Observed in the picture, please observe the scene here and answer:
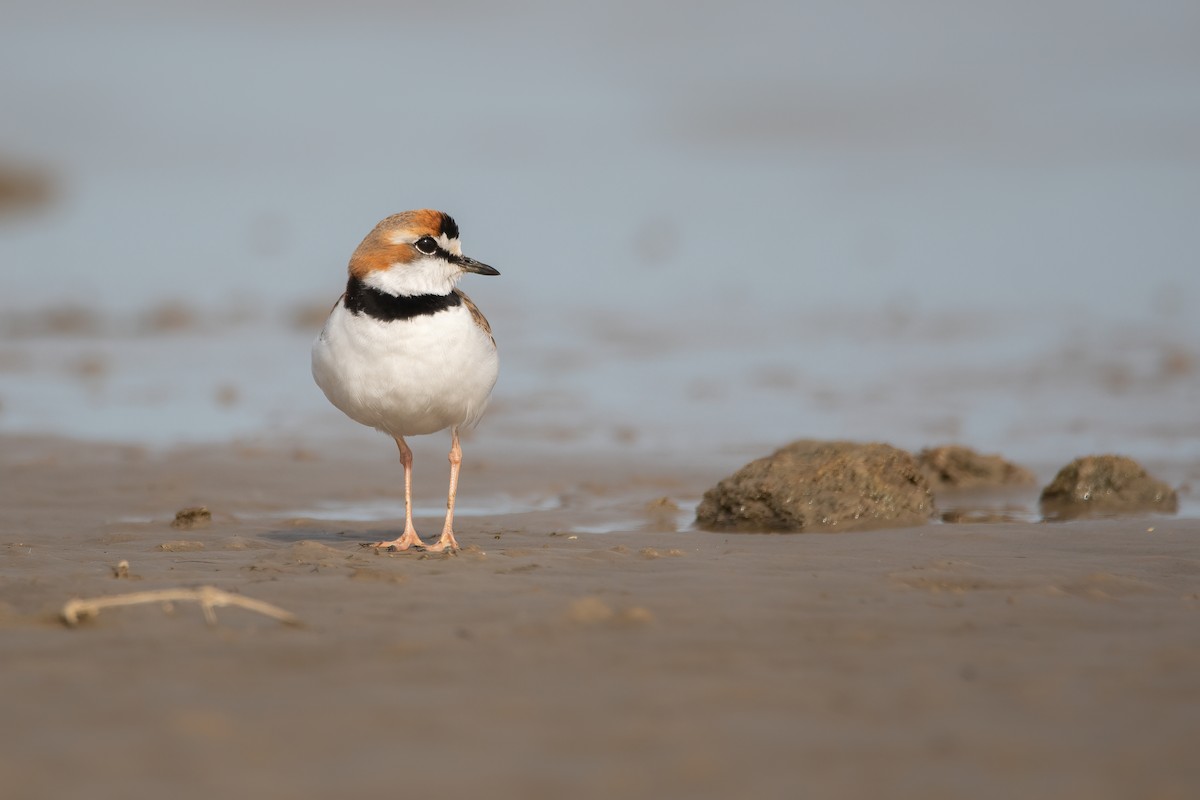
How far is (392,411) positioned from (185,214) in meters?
19.6

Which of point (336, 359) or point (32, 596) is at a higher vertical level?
point (336, 359)

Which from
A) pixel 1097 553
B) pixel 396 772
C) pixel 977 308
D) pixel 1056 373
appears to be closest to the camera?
pixel 396 772

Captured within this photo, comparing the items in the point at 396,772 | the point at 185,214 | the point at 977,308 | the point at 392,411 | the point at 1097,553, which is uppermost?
the point at 185,214

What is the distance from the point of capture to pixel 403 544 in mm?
7223

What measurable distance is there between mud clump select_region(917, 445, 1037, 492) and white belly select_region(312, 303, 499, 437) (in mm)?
3489

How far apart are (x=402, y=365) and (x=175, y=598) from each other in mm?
2109

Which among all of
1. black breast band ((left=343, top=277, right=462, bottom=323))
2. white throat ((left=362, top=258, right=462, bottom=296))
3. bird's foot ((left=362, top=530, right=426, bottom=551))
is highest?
white throat ((left=362, top=258, right=462, bottom=296))

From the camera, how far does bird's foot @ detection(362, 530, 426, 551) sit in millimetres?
7129

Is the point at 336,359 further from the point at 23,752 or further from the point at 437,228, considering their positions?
the point at 23,752

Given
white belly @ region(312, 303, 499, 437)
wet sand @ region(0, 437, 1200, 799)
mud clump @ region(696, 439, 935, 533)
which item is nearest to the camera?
wet sand @ region(0, 437, 1200, 799)

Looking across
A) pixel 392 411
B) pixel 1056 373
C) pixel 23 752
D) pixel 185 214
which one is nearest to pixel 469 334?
pixel 392 411

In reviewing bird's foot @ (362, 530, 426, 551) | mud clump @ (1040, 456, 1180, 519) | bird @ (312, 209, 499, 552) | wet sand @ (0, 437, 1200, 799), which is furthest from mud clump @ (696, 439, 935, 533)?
bird's foot @ (362, 530, 426, 551)

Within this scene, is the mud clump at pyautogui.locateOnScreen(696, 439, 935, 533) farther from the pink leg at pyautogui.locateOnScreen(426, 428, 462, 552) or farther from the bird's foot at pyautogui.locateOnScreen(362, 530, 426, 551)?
the bird's foot at pyautogui.locateOnScreen(362, 530, 426, 551)

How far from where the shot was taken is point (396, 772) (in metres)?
3.63
